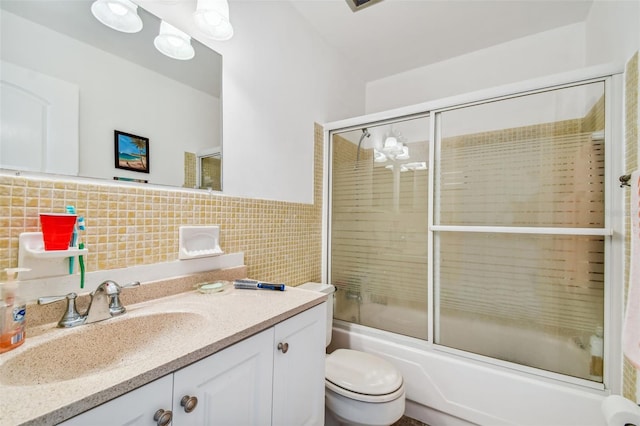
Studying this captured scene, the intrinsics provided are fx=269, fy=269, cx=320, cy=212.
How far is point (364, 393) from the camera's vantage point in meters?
1.22

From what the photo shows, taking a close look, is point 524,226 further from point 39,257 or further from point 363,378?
point 39,257

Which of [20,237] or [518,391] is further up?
[20,237]

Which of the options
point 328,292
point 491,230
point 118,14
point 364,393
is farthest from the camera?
point 328,292

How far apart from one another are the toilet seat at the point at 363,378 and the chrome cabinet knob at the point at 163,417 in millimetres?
882

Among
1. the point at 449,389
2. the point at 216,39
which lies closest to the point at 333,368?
the point at 449,389

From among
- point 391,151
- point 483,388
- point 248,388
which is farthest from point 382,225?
point 248,388

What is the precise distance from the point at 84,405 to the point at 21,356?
1.02ft

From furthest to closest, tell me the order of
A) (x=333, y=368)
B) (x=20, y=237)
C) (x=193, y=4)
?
1. (x=333, y=368)
2. (x=193, y=4)
3. (x=20, y=237)

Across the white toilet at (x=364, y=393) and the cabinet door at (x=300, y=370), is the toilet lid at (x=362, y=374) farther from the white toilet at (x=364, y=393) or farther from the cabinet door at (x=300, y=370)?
the cabinet door at (x=300, y=370)

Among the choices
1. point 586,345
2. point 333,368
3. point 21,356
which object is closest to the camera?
point 21,356

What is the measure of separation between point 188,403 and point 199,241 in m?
0.66

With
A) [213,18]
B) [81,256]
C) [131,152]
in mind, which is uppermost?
[213,18]

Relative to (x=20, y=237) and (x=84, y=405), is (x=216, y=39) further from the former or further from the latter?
(x=84, y=405)

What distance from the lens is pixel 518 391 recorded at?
1.32 metres
